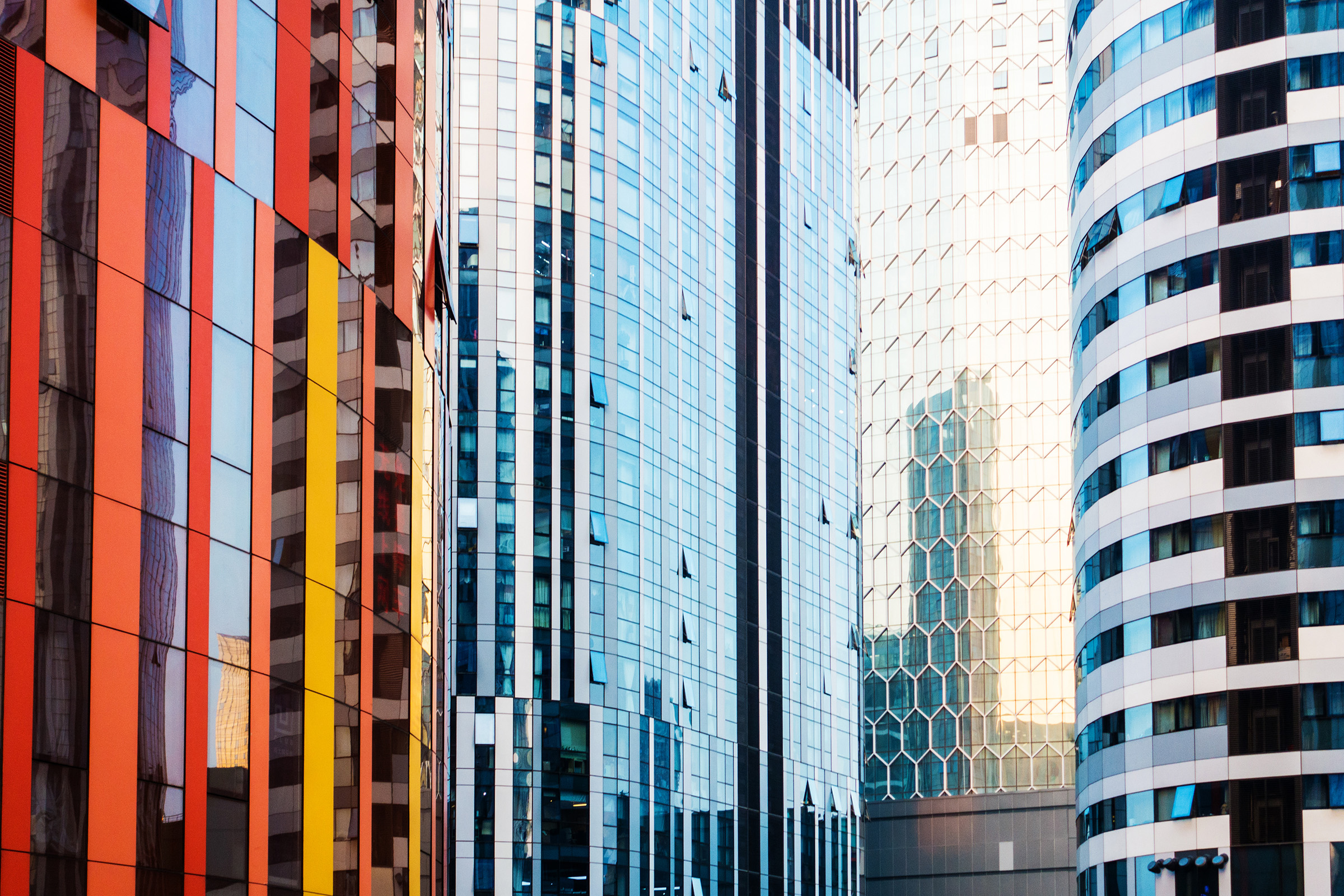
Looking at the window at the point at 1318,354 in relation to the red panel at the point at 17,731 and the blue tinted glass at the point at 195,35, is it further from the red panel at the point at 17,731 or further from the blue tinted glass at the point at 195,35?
the red panel at the point at 17,731

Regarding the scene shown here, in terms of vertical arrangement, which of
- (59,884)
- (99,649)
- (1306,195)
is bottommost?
(59,884)

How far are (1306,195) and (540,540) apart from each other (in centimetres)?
5881

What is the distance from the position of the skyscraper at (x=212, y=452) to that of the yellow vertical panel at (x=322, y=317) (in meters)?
0.08

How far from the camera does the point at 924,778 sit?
583ft

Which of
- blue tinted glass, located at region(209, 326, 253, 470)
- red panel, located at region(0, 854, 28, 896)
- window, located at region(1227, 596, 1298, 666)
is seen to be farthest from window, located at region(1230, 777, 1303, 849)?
red panel, located at region(0, 854, 28, 896)

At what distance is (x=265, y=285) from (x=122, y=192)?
5.66 m

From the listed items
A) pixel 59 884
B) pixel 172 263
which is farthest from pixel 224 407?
pixel 59 884

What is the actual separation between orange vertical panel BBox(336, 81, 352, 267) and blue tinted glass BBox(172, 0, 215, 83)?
575 cm

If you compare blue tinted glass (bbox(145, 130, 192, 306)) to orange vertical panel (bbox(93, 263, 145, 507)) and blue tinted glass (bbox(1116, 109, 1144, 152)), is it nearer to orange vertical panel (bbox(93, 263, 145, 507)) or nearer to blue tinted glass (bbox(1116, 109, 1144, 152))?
orange vertical panel (bbox(93, 263, 145, 507))

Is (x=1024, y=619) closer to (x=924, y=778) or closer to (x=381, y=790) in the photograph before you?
(x=924, y=778)

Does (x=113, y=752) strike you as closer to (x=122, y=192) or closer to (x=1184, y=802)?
(x=122, y=192)

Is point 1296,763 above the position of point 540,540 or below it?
below

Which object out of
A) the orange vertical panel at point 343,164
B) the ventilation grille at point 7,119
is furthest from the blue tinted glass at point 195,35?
the orange vertical panel at point 343,164

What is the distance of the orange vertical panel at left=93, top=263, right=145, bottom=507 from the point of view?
31.4 metres
